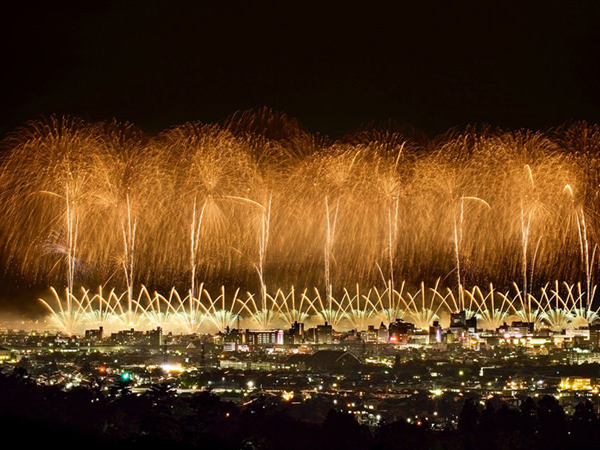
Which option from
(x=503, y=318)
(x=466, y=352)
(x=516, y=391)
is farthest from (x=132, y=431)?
(x=503, y=318)

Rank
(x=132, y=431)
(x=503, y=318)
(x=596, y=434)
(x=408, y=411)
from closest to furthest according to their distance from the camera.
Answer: (x=132, y=431), (x=596, y=434), (x=408, y=411), (x=503, y=318)

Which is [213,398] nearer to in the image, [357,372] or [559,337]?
[357,372]

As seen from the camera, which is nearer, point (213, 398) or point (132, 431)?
point (132, 431)

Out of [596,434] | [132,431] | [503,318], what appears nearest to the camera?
[132,431]

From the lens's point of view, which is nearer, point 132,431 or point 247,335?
point 132,431

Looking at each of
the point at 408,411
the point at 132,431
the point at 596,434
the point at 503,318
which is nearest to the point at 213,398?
the point at 132,431

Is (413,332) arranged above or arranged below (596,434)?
above

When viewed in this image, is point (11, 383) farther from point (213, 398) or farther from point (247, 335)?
point (247, 335)
